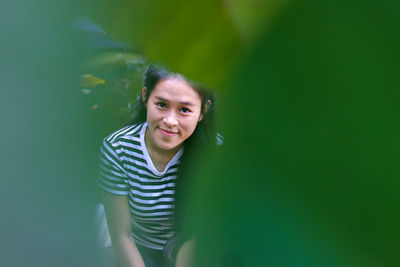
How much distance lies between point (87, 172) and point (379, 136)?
0.15m

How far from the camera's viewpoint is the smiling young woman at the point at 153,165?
0.34 metres

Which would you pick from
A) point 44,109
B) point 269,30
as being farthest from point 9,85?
point 269,30

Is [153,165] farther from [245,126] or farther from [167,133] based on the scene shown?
[245,126]

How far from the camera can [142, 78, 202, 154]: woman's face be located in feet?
1.23

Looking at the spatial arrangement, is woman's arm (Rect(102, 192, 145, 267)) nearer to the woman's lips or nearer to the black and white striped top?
the black and white striped top

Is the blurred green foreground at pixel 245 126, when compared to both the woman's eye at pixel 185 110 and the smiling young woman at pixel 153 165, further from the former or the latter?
the woman's eye at pixel 185 110

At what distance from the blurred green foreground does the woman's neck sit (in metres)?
0.27

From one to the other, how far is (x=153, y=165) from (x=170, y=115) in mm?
121

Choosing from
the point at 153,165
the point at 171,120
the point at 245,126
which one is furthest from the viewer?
the point at 153,165

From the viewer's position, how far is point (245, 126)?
0.14 metres

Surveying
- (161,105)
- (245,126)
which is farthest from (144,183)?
(245,126)

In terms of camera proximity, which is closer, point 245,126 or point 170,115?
point 245,126

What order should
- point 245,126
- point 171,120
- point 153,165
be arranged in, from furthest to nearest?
point 153,165
point 171,120
point 245,126

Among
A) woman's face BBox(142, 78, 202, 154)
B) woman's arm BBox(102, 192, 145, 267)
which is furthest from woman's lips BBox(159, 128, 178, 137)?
woman's arm BBox(102, 192, 145, 267)
